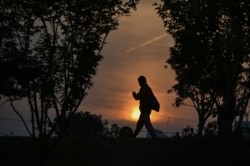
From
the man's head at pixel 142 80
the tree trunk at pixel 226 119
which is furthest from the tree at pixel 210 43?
the man's head at pixel 142 80

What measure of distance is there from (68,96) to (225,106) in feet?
30.5

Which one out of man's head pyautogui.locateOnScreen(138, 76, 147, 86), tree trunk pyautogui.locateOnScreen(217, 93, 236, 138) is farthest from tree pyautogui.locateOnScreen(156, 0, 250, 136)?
man's head pyautogui.locateOnScreen(138, 76, 147, 86)

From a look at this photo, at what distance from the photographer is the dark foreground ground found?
16625 millimetres

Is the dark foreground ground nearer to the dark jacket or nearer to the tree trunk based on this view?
the tree trunk

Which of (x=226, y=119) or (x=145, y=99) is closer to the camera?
(x=145, y=99)

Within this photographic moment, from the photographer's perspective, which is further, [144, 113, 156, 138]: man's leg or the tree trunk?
[144, 113, 156, 138]: man's leg

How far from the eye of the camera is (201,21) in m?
22.7

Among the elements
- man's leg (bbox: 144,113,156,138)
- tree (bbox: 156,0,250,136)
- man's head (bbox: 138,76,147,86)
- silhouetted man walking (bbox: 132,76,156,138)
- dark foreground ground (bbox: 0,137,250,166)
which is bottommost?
dark foreground ground (bbox: 0,137,250,166)

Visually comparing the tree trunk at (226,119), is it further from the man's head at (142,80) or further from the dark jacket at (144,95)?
the man's head at (142,80)

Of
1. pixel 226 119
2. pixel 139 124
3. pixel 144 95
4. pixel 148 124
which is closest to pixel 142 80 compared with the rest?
pixel 144 95

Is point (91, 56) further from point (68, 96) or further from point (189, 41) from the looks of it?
point (189, 41)

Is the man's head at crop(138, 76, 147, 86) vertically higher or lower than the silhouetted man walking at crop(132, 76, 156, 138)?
higher

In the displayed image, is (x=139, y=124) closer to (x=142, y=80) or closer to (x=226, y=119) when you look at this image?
(x=142, y=80)

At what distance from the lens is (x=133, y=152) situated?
62.6ft
